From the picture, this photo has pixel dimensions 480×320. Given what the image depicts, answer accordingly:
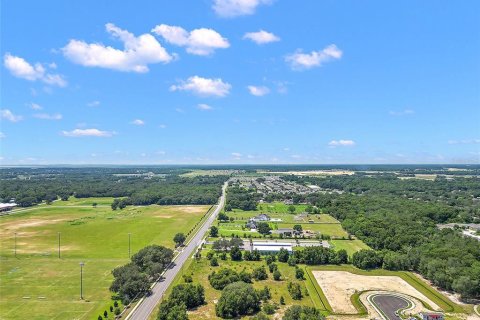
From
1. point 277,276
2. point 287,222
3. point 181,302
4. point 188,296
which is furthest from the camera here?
point 287,222

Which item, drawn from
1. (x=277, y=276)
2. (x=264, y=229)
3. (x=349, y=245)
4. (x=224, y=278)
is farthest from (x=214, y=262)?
(x=349, y=245)

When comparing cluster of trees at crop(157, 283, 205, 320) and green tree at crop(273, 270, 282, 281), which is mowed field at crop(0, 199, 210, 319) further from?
green tree at crop(273, 270, 282, 281)

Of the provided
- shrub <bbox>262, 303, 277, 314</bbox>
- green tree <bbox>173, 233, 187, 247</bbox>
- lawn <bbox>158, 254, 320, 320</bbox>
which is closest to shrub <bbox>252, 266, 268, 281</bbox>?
lawn <bbox>158, 254, 320, 320</bbox>

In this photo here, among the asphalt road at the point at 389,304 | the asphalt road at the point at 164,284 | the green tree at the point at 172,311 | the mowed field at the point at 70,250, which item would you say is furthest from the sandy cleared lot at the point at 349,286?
the mowed field at the point at 70,250

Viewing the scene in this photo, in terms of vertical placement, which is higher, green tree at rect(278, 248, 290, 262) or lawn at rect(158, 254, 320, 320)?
green tree at rect(278, 248, 290, 262)

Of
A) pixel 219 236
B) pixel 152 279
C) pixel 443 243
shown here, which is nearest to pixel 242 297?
pixel 152 279

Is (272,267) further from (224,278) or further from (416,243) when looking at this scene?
(416,243)

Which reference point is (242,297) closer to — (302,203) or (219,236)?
(219,236)
